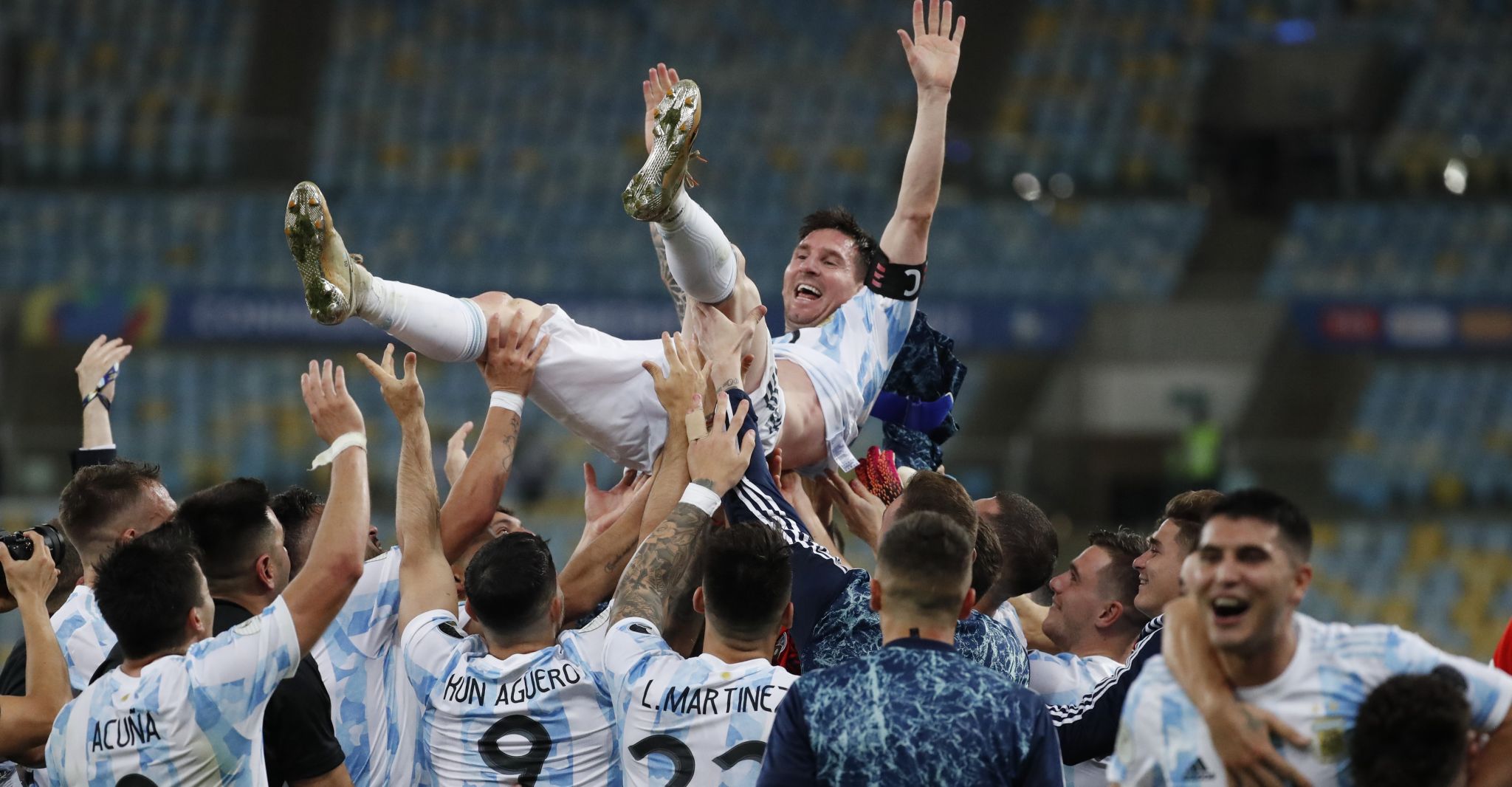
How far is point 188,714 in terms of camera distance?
3666 millimetres

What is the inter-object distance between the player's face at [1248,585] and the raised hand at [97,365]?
4.26m

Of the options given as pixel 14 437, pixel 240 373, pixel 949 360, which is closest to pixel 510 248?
pixel 240 373

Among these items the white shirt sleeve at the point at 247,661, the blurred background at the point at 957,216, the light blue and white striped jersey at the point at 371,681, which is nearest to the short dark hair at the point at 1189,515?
the light blue and white striped jersey at the point at 371,681

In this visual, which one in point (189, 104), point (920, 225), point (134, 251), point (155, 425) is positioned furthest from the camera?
point (189, 104)

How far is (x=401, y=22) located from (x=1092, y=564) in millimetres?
15844

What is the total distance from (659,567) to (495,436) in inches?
36.9

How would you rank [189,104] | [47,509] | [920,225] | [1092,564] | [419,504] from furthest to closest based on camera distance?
[189,104] < [47,509] < [920,225] < [1092,564] < [419,504]

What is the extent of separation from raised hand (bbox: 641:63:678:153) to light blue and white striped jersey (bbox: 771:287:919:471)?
2.98 feet

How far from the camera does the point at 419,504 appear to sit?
14.3 ft

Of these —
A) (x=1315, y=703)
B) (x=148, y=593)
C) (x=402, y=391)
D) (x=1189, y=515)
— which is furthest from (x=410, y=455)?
(x=1315, y=703)

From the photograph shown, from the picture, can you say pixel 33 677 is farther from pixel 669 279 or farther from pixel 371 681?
pixel 669 279

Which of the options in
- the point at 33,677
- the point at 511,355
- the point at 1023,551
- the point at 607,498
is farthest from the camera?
the point at 607,498

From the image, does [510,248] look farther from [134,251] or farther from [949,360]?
[949,360]

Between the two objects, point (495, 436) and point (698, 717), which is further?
point (495, 436)
